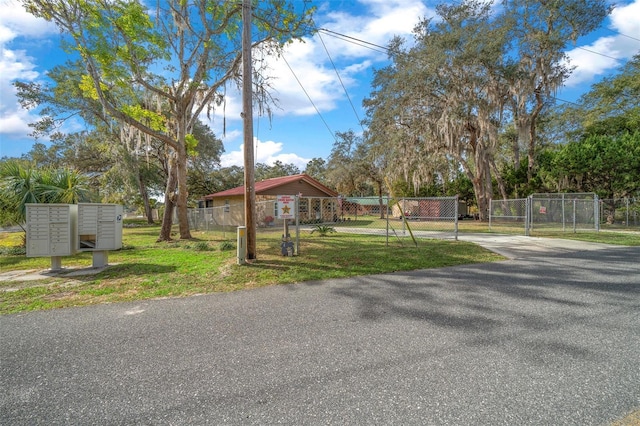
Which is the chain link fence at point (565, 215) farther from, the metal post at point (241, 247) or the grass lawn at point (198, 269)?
the metal post at point (241, 247)

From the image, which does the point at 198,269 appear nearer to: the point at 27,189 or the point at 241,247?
the point at 241,247

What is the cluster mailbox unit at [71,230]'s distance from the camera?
6.12 metres

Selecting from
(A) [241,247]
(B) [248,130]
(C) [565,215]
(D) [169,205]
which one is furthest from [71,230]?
(C) [565,215]

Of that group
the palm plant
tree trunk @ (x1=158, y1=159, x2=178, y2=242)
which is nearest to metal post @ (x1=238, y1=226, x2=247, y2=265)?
the palm plant

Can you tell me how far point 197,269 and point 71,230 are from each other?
296 cm

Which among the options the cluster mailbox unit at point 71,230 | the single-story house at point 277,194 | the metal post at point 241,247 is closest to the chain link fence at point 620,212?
the single-story house at point 277,194

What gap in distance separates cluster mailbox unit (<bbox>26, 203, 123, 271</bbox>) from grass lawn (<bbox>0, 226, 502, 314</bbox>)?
59 centimetres

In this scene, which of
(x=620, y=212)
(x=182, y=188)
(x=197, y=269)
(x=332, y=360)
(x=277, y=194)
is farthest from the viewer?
(x=277, y=194)

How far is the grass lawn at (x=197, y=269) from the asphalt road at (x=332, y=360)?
26.4 inches

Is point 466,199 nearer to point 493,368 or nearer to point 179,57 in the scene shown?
point 179,57

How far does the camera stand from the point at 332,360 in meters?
2.65

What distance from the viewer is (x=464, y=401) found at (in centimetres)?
207

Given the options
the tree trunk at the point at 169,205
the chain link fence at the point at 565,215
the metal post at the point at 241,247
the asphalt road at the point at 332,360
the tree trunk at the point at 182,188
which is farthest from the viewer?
the chain link fence at the point at 565,215

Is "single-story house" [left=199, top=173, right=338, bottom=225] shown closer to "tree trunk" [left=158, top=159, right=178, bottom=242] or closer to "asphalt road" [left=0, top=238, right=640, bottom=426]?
"tree trunk" [left=158, top=159, right=178, bottom=242]
